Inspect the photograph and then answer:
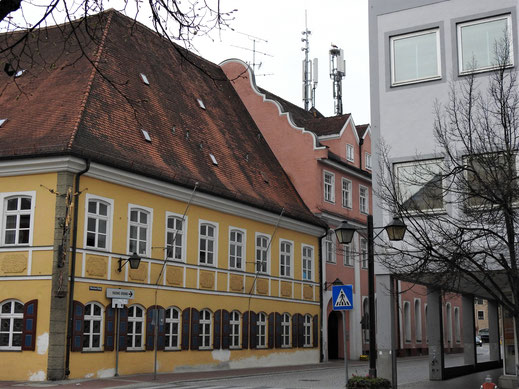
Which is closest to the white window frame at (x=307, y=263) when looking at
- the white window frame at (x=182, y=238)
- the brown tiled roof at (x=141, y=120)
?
the brown tiled roof at (x=141, y=120)

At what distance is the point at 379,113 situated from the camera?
2088 cm

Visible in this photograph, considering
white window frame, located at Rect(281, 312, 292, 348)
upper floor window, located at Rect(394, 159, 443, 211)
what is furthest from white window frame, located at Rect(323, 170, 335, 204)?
upper floor window, located at Rect(394, 159, 443, 211)

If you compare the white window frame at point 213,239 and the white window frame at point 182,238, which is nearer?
the white window frame at point 182,238

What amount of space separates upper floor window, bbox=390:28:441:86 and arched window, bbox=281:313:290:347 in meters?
16.2

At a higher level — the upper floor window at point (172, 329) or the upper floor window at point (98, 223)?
the upper floor window at point (98, 223)

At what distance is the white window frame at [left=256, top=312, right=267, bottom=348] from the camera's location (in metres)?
32.2

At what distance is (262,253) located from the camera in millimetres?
33031

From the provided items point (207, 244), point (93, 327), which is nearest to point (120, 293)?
point (93, 327)

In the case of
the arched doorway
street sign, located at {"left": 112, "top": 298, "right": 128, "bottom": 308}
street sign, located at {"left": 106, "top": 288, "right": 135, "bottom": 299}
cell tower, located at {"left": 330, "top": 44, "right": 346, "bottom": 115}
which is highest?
cell tower, located at {"left": 330, "top": 44, "right": 346, "bottom": 115}

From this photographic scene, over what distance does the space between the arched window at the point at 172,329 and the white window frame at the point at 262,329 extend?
5599 millimetres

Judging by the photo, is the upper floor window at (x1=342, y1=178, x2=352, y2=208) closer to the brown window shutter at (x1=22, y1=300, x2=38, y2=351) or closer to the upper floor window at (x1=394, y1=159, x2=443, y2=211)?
the upper floor window at (x1=394, y1=159, x2=443, y2=211)

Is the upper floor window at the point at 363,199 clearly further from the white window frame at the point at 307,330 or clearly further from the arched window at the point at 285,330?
the arched window at the point at 285,330

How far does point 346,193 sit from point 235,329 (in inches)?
529

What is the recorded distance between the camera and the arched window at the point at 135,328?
2511cm
